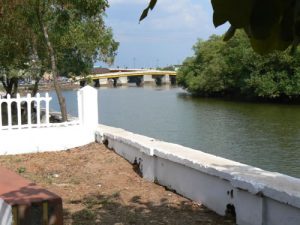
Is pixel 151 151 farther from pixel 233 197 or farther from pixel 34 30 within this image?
pixel 34 30

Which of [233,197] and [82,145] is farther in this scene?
[82,145]

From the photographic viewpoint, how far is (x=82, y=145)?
9734 millimetres

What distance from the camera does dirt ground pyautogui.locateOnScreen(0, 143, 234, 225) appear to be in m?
5.14

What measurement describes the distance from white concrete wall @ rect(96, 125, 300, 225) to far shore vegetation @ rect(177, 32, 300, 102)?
30246 mm

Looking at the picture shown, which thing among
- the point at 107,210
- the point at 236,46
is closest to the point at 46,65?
the point at 107,210

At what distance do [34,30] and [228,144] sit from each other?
936 centimetres

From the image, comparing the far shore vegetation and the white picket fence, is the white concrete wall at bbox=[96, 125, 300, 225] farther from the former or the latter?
the far shore vegetation

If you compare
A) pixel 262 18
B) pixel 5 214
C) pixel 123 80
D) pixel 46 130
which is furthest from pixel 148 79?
pixel 262 18

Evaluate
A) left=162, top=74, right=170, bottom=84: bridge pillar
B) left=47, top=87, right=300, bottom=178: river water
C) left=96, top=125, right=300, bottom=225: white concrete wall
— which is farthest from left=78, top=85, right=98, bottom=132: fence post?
left=162, top=74, right=170, bottom=84: bridge pillar

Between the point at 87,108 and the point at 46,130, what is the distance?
0.90m

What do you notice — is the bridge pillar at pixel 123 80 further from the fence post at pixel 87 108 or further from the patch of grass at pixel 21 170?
the patch of grass at pixel 21 170

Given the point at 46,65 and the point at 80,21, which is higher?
the point at 80,21

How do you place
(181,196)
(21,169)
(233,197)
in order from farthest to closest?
(21,169) → (181,196) → (233,197)

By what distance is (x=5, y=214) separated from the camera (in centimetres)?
393
